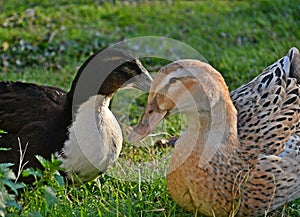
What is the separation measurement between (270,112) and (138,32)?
4.76 m

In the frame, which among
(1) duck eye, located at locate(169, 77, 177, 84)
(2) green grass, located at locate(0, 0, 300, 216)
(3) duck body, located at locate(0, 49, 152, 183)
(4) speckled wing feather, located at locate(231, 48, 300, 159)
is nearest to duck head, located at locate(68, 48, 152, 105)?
(3) duck body, located at locate(0, 49, 152, 183)

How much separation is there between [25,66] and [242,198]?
454cm

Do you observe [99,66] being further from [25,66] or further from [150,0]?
[150,0]

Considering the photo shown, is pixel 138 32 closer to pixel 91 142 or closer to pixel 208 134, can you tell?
pixel 91 142

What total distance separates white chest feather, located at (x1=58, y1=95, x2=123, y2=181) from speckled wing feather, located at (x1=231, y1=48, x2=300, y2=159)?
1.01 meters

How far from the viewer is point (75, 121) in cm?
472

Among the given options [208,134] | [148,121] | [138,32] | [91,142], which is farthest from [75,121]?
[138,32]

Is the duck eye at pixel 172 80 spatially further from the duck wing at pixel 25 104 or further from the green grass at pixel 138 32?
the green grass at pixel 138 32

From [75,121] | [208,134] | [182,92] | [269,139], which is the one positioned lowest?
[75,121]

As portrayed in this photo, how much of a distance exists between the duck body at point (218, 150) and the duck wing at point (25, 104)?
127cm

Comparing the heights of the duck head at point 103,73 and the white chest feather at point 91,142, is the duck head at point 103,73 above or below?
above

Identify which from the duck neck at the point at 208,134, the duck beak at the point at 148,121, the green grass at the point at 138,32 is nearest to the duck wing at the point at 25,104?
the green grass at the point at 138,32

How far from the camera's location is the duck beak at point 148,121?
364 cm

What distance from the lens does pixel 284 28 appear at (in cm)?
809
